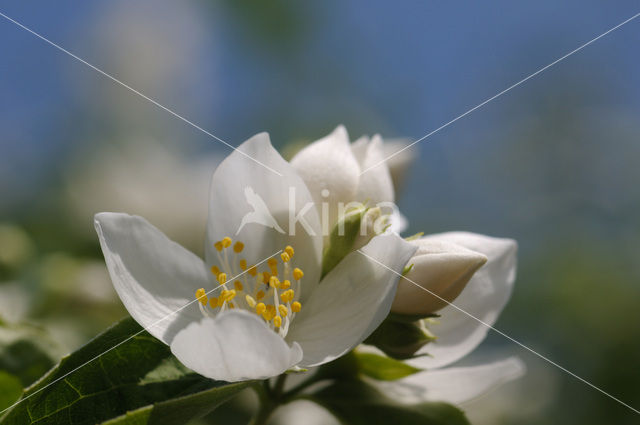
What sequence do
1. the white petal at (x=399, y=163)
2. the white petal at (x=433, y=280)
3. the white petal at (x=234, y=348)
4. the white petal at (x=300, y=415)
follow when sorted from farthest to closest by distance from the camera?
1. the white petal at (x=300, y=415)
2. the white petal at (x=399, y=163)
3. the white petal at (x=433, y=280)
4. the white petal at (x=234, y=348)

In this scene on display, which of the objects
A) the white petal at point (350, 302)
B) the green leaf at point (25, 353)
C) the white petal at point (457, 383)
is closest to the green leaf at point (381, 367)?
the white petal at point (457, 383)

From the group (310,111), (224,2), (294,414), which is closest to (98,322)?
(294,414)

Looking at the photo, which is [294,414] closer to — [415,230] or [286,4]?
[415,230]

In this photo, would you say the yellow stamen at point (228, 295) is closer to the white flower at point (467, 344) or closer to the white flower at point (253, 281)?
the white flower at point (253, 281)

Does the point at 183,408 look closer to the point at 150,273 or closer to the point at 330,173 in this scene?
the point at 150,273

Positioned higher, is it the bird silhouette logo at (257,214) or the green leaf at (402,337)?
the bird silhouette logo at (257,214)

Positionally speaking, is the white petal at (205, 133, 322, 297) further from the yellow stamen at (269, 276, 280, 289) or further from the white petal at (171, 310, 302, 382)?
the white petal at (171, 310, 302, 382)
